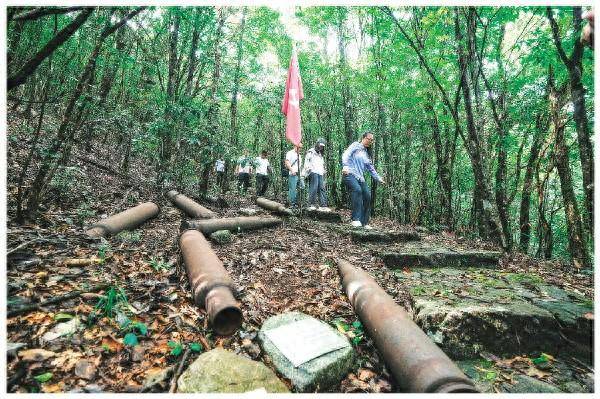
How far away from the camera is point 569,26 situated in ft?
16.8

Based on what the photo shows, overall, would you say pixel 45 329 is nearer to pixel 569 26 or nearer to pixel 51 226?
pixel 51 226

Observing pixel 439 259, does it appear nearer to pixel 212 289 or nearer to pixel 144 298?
pixel 212 289

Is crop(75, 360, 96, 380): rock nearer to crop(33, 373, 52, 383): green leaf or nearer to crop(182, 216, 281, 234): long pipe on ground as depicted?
crop(33, 373, 52, 383): green leaf

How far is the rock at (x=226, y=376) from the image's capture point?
2.00 meters

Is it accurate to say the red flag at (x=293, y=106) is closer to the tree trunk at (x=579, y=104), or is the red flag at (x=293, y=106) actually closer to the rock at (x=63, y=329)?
the tree trunk at (x=579, y=104)

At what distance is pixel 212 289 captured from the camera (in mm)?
2844

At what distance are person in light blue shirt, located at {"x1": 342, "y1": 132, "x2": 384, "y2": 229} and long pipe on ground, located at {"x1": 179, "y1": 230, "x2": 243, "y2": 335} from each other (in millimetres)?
3501

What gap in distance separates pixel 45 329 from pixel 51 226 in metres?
2.70

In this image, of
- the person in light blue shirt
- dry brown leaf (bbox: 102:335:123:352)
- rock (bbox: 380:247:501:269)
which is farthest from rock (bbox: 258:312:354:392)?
the person in light blue shirt

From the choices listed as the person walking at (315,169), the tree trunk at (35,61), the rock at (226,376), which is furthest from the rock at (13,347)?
the person walking at (315,169)

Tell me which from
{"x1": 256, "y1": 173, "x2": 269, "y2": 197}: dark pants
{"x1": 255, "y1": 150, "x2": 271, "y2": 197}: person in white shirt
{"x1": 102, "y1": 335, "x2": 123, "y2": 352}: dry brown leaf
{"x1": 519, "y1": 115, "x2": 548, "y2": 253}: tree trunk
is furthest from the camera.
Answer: {"x1": 256, "y1": 173, "x2": 269, "y2": 197}: dark pants

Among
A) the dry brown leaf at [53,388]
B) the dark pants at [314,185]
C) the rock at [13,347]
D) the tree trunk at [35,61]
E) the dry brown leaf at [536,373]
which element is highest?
the tree trunk at [35,61]

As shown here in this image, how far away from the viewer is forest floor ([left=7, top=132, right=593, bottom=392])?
216cm

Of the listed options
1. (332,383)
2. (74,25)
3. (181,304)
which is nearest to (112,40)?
(74,25)
